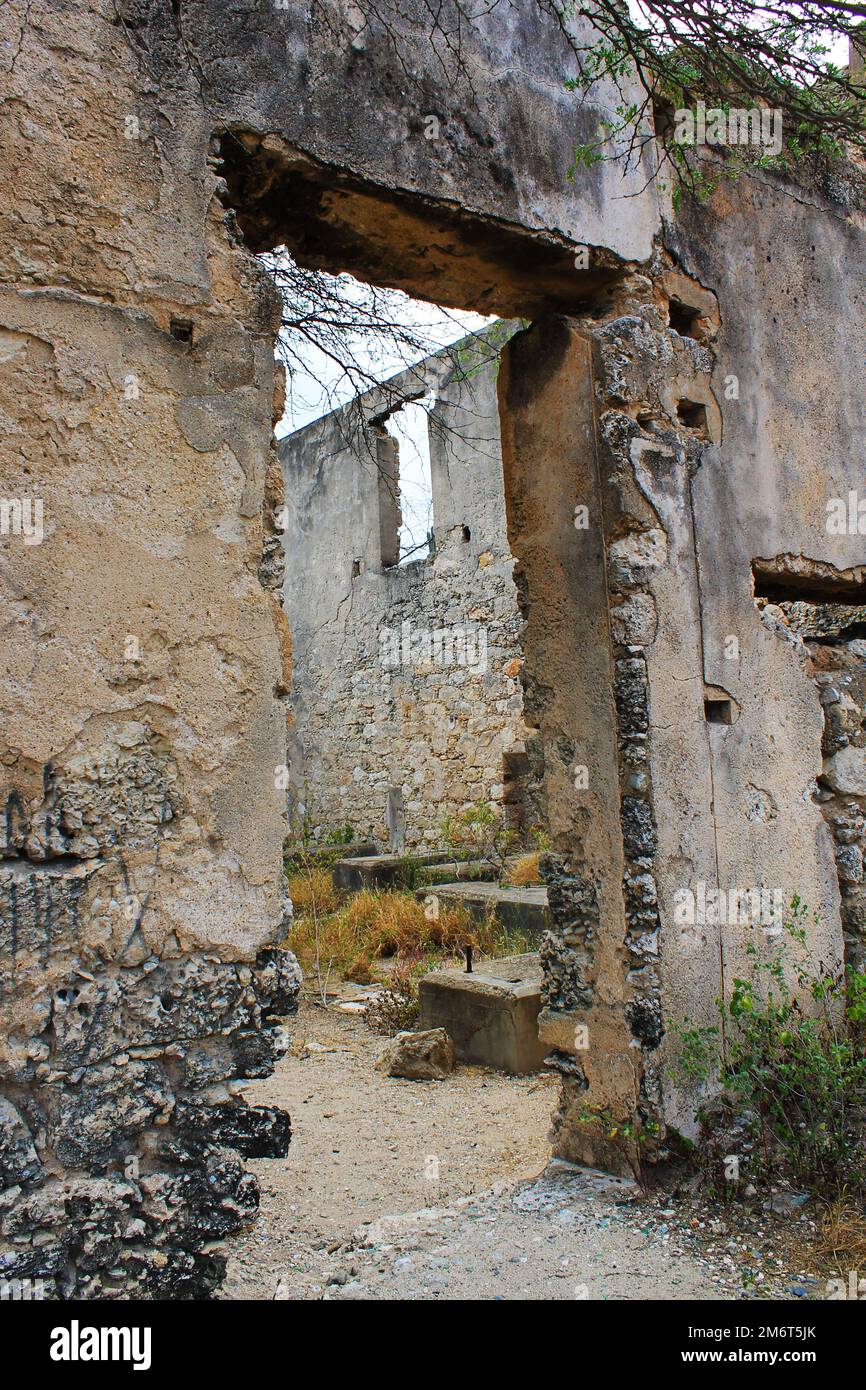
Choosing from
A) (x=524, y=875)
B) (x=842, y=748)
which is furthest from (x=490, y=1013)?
(x=524, y=875)

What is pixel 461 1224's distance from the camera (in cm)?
310

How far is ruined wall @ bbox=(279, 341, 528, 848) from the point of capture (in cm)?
1006

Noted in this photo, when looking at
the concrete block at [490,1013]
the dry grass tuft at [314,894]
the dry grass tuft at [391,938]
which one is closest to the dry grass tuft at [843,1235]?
the concrete block at [490,1013]

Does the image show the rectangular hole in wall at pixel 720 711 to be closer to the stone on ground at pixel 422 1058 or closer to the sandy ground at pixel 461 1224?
the sandy ground at pixel 461 1224

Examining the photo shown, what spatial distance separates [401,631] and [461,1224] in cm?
863

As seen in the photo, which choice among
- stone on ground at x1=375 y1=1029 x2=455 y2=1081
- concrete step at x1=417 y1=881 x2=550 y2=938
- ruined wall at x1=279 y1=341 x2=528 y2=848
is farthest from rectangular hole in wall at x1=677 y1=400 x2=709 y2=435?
ruined wall at x1=279 y1=341 x2=528 y2=848

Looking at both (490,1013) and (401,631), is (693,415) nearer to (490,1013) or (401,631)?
(490,1013)

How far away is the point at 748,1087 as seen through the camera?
3.16m

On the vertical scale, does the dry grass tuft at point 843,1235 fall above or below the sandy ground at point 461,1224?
above

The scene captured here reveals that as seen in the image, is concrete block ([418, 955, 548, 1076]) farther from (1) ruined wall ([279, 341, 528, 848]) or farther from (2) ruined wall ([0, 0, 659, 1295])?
(1) ruined wall ([279, 341, 528, 848])

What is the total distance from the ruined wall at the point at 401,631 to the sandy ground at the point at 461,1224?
5607 millimetres

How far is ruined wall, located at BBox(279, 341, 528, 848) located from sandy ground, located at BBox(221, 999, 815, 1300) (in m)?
5.61

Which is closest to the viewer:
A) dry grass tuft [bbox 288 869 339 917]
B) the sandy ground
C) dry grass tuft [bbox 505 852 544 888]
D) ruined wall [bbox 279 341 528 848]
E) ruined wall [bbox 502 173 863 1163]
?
the sandy ground

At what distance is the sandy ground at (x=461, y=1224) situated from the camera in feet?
8.89
